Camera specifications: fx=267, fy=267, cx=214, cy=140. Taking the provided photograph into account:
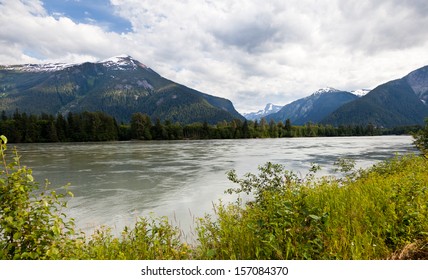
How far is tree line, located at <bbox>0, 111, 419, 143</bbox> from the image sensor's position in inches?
4412

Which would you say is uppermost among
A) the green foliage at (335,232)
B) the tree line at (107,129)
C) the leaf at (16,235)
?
the tree line at (107,129)

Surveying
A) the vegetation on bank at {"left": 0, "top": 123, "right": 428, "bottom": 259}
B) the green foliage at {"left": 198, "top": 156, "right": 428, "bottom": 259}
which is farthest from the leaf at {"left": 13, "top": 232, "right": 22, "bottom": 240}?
the green foliage at {"left": 198, "top": 156, "right": 428, "bottom": 259}

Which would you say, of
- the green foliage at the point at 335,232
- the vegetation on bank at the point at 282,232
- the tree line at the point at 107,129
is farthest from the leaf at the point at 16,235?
the tree line at the point at 107,129

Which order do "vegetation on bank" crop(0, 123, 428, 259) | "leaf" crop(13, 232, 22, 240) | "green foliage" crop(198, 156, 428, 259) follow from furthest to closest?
"green foliage" crop(198, 156, 428, 259), "vegetation on bank" crop(0, 123, 428, 259), "leaf" crop(13, 232, 22, 240)

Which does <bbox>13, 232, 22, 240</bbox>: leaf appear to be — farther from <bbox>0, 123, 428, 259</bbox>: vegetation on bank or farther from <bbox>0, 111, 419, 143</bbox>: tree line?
<bbox>0, 111, 419, 143</bbox>: tree line

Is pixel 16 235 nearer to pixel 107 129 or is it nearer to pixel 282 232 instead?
pixel 282 232

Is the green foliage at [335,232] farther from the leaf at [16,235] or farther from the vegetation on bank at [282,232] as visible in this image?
the leaf at [16,235]

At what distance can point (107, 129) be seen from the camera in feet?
410

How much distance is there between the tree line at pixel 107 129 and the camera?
112 meters

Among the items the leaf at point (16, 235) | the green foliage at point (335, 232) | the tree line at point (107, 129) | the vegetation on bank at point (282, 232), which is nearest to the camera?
the leaf at point (16, 235)
